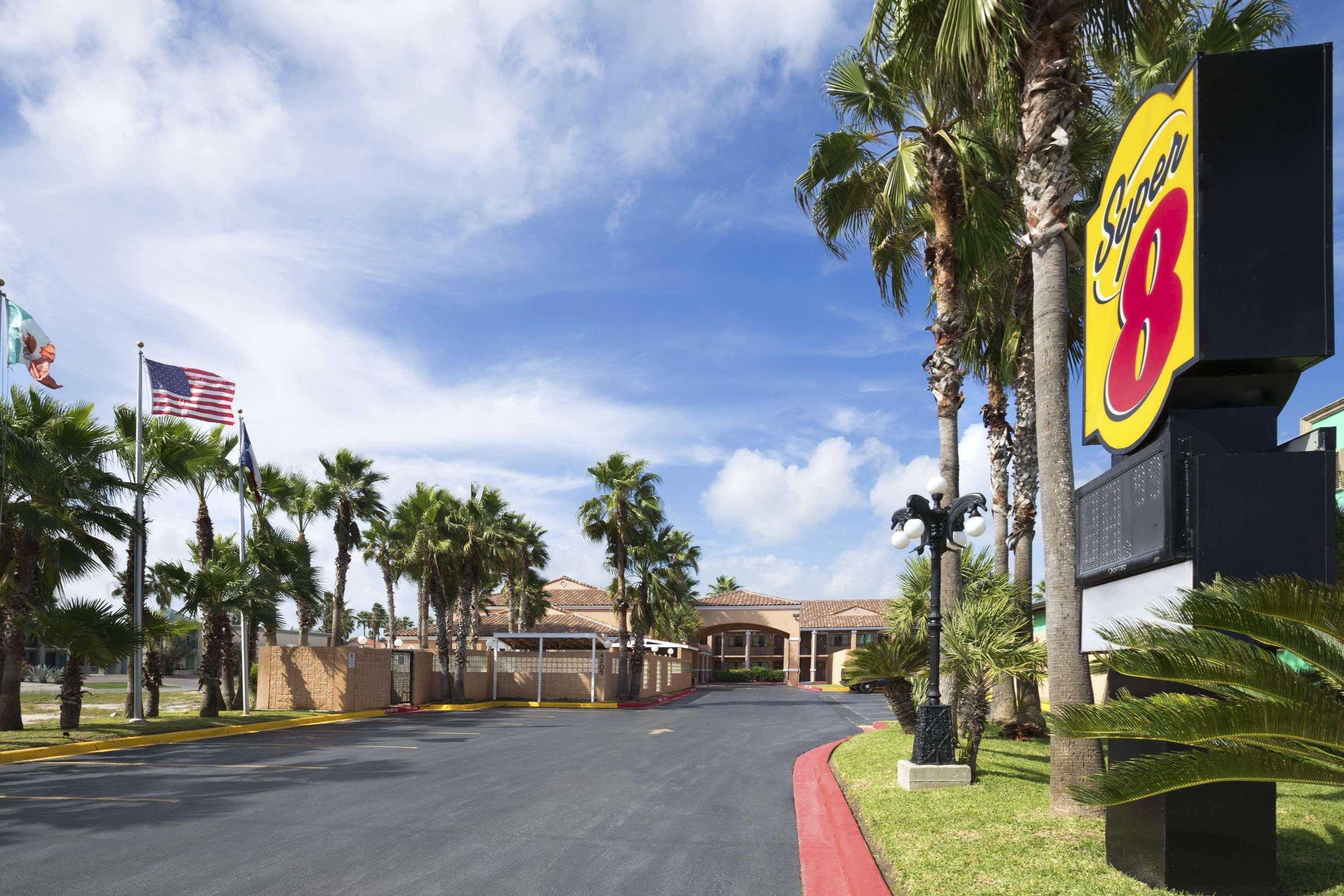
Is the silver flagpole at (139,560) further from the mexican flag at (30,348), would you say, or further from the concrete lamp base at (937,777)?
the concrete lamp base at (937,777)

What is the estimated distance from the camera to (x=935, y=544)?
12.8 m

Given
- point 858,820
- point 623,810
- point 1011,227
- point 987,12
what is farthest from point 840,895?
point 1011,227

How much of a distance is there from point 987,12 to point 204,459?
21319mm

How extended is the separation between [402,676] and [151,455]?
45.9 feet

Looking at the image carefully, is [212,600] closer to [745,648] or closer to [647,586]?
[647,586]

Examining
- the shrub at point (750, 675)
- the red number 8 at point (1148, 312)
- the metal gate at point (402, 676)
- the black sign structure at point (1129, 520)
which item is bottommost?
the shrub at point (750, 675)

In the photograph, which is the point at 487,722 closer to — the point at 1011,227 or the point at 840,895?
the point at 1011,227

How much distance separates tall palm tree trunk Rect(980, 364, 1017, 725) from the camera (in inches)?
742

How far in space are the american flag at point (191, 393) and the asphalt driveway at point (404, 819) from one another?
7864 mm

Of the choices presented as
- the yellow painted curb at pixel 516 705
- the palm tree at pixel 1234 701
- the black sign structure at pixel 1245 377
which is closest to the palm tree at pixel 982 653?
the black sign structure at pixel 1245 377

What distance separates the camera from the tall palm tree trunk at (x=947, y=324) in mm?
15656

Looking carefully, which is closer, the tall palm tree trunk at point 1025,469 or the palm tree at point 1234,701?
the palm tree at point 1234,701

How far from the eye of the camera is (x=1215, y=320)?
5867 mm

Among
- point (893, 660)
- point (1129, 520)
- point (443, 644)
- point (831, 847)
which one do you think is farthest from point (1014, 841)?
point (443, 644)
